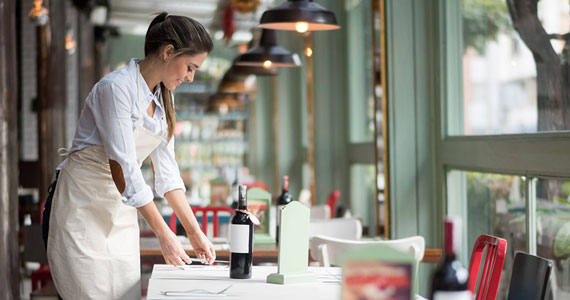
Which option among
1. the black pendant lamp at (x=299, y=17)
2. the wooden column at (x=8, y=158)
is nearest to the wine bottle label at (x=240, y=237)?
the black pendant lamp at (x=299, y=17)

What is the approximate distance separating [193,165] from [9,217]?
10.3m

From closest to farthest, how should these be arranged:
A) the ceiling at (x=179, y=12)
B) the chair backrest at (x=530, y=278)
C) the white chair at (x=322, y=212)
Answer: the chair backrest at (x=530, y=278) < the white chair at (x=322, y=212) < the ceiling at (x=179, y=12)

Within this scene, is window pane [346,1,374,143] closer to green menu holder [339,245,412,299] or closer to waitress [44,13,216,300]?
waitress [44,13,216,300]

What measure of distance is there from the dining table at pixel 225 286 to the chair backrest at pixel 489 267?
316 millimetres

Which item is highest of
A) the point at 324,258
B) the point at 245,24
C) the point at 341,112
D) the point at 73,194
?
the point at 245,24

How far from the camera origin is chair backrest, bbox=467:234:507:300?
8.55 feet

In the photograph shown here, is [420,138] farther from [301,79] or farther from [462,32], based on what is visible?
[301,79]

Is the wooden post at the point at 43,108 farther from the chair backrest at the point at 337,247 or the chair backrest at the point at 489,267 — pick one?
the chair backrest at the point at 489,267

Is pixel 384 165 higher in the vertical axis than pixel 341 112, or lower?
lower

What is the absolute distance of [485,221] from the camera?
14.3 feet

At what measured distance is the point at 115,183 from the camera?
2607 mm

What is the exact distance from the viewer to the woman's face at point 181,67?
2680mm

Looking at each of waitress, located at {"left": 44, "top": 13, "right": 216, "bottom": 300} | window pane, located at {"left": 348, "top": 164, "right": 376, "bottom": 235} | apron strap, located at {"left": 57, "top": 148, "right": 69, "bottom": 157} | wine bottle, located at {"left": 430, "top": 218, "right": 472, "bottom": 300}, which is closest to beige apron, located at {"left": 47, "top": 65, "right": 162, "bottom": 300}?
waitress, located at {"left": 44, "top": 13, "right": 216, "bottom": 300}

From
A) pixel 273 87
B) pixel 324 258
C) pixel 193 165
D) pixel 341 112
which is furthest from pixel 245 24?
pixel 324 258
